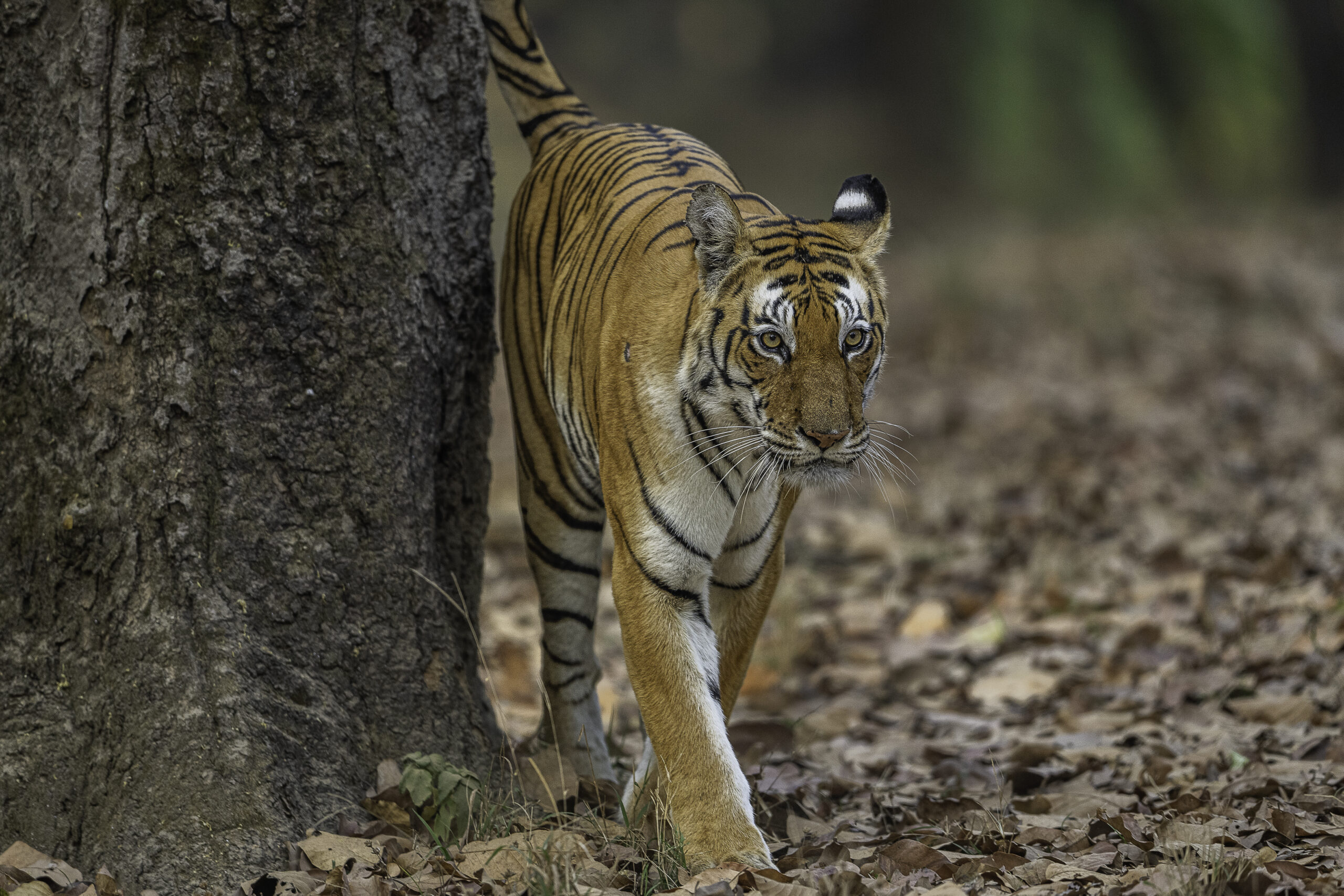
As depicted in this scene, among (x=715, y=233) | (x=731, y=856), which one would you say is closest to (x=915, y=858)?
(x=731, y=856)

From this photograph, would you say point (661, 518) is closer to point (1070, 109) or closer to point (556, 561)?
point (556, 561)

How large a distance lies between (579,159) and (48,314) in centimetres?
153

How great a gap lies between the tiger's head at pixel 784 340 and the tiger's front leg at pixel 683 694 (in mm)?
355

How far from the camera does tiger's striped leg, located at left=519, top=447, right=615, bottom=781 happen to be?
12.6ft

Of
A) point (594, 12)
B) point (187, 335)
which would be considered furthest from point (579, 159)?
point (594, 12)

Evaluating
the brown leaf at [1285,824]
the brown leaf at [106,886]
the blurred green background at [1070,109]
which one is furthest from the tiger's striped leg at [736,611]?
the blurred green background at [1070,109]

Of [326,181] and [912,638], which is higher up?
[326,181]

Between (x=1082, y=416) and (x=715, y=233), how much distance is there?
18.6 feet

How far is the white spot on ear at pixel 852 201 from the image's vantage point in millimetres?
3281

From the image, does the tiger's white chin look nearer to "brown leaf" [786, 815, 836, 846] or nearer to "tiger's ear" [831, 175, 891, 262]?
"tiger's ear" [831, 175, 891, 262]

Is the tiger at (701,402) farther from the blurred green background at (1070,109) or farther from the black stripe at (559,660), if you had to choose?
the blurred green background at (1070,109)

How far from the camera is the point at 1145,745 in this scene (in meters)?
3.95

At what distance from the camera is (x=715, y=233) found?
2.99 meters

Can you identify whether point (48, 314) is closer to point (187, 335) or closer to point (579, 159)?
point (187, 335)
